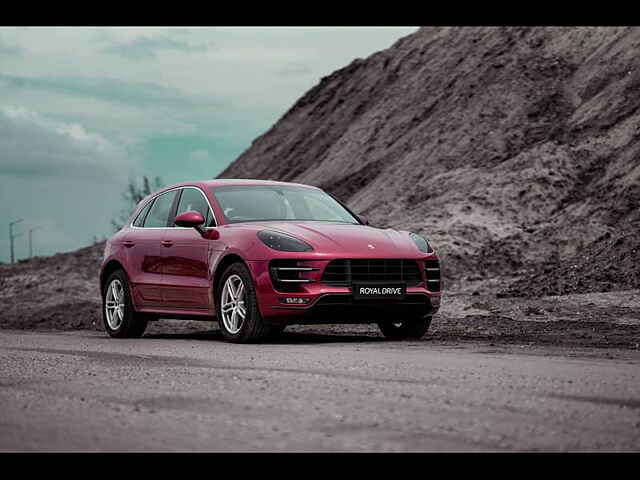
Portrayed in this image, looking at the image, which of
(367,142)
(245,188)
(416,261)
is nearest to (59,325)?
(245,188)

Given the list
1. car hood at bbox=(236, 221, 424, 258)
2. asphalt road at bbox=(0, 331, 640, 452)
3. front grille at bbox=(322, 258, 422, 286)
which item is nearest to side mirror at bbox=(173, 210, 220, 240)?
car hood at bbox=(236, 221, 424, 258)

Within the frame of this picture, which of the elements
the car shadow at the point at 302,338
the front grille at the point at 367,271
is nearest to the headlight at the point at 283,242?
the front grille at the point at 367,271

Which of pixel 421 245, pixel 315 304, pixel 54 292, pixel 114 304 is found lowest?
pixel 54 292

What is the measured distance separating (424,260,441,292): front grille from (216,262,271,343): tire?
1.81 metres

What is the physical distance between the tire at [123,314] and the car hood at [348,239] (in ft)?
8.00

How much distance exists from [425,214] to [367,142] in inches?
456

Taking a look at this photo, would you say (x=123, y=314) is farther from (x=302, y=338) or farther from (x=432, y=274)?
(x=432, y=274)

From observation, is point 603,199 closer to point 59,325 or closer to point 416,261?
point 59,325

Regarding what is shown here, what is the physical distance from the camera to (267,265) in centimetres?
1084

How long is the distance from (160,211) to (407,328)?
3352 mm

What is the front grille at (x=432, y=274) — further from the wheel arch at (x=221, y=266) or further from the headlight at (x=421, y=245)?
the wheel arch at (x=221, y=266)

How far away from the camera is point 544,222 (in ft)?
83.6

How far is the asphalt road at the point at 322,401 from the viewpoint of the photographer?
502 centimetres

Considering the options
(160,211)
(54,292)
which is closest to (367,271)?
(160,211)
